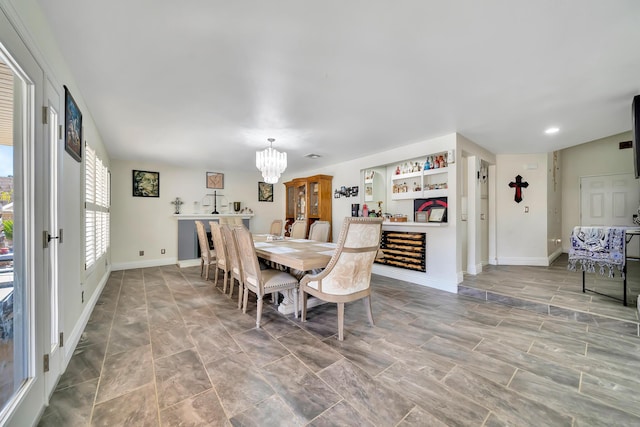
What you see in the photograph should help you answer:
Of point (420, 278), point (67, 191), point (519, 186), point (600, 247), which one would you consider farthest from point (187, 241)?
point (519, 186)

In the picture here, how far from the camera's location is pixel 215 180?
611 centimetres

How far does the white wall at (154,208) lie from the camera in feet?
16.3

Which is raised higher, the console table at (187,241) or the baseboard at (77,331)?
the console table at (187,241)

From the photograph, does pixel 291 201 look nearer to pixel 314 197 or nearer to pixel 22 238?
pixel 314 197

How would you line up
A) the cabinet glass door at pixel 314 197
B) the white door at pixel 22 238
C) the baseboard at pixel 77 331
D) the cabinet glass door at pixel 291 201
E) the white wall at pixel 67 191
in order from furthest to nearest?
the cabinet glass door at pixel 291 201 → the cabinet glass door at pixel 314 197 → the baseboard at pixel 77 331 → the white wall at pixel 67 191 → the white door at pixel 22 238

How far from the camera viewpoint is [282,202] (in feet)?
23.4

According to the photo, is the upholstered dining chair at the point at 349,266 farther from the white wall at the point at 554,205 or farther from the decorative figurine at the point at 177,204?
the white wall at the point at 554,205

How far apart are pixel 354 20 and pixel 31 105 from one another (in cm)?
179

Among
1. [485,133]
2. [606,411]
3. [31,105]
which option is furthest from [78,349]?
[485,133]

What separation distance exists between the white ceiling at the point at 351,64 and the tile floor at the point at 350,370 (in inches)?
87.6

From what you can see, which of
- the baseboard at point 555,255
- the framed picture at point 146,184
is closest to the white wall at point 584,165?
the baseboard at point 555,255

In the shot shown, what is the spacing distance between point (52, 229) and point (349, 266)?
206cm

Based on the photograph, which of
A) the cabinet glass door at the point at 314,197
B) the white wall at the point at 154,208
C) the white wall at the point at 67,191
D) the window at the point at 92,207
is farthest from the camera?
the cabinet glass door at the point at 314,197

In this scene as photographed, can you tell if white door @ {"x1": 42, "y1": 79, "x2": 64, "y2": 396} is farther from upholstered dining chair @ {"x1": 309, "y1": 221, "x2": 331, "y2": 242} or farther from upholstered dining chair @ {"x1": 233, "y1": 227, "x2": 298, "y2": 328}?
upholstered dining chair @ {"x1": 309, "y1": 221, "x2": 331, "y2": 242}
